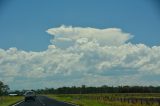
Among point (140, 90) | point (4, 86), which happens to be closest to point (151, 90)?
point (140, 90)

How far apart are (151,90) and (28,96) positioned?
121385mm

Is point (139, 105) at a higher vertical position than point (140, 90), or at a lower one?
lower

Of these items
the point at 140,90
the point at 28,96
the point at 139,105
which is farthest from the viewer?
the point at 140,90

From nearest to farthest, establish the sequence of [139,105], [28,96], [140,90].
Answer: [139,105] < [28,96] < [140,90]

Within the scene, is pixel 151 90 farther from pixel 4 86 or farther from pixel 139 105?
pixel 139 105

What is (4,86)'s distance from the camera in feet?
635

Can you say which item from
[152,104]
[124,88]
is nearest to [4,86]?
[124,88]

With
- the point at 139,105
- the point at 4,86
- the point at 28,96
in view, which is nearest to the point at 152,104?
the point at 139,105

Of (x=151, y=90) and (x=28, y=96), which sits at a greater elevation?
(x=151, y=90)

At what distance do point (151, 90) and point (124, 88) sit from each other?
11269 millimetres

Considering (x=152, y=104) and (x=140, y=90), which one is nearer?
(x=152, y=104)

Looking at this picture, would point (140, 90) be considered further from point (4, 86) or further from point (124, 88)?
point (4, 86)

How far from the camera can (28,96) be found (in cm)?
7525

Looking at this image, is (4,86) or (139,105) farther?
(4,86)
